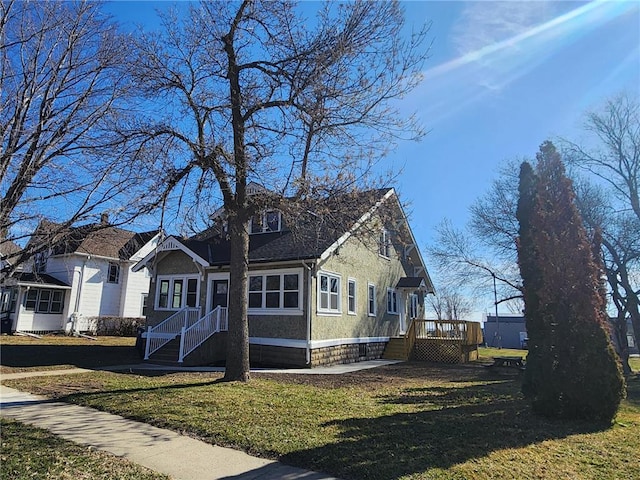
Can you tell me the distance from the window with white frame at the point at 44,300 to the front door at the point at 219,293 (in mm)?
16403

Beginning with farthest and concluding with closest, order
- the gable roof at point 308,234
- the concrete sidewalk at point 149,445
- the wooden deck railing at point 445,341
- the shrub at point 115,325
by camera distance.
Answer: the shrub at point 115,325 → the wooden deck railing at point 445,341 → the gable roof at point 308,234 → the concrete sidewalk at point 149,445

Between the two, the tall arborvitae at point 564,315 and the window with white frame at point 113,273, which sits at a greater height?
the window with white frame at point 113,273

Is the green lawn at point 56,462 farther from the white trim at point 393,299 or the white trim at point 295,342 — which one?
the white trim at point 393,299

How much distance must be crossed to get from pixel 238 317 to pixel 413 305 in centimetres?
1683

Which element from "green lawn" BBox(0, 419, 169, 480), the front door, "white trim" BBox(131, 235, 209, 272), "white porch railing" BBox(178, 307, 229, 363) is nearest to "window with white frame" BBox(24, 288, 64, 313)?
"white trim" BBox(131, 235, 209, 272)

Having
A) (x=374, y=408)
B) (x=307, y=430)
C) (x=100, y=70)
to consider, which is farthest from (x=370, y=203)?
(x=100, y=70)

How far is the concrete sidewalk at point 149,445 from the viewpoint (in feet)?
15.8

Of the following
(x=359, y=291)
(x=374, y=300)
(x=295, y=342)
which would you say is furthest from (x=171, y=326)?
(x=374, y=300)

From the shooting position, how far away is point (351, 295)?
1880cm

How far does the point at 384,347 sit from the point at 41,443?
16981 millimetres

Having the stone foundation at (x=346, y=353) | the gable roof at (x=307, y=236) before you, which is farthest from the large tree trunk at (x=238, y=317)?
the stone foundation at (x=346, y=353)

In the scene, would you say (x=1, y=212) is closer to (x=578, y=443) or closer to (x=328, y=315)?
(x=578, y=443)

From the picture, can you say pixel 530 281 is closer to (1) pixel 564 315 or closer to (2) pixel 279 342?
(1) pixel 564 315

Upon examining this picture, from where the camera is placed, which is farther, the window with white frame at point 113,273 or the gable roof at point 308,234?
the window with white frame at point 113,273
